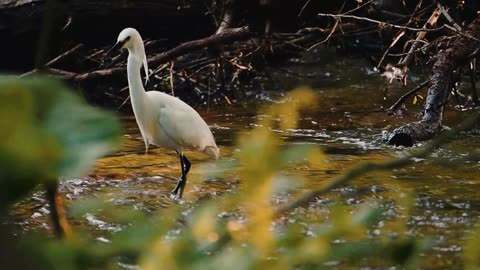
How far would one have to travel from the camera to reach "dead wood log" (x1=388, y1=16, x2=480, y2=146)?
5.82 meters

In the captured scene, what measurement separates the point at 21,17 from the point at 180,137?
71.5 inches

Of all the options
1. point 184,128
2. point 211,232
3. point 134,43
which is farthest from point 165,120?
point 211,232

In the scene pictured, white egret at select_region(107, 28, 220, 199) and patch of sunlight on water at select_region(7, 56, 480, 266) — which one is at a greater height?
white egret at select_region(107, 28, 220, 199)

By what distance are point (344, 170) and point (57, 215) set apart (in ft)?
16.4

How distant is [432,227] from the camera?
13.6 ft

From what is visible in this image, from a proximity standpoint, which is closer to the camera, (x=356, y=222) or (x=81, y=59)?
(x=356, y=222)

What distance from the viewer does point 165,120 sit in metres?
5.77

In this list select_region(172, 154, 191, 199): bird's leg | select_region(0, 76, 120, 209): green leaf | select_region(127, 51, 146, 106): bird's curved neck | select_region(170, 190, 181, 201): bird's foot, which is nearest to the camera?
select_region(0, 76, 120, 209): green leaf

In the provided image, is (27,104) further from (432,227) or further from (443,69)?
(443,69)

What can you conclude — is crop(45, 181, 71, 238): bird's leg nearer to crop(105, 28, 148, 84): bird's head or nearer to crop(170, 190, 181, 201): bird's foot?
crop(170, 190, 181, 201): bird's foot

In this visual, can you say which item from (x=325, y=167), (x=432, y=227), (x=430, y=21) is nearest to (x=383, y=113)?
(x=430, y=21)

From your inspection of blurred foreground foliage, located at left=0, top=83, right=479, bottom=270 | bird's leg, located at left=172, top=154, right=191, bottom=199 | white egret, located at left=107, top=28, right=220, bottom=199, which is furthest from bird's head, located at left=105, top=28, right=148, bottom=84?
blurred foreground foliage, located at left=0, top=83, right=479, bottom=270

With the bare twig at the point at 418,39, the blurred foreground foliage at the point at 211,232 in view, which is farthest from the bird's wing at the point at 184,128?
the blurred foreground foliage at the point at 211,232

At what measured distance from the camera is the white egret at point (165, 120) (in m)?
5.70
